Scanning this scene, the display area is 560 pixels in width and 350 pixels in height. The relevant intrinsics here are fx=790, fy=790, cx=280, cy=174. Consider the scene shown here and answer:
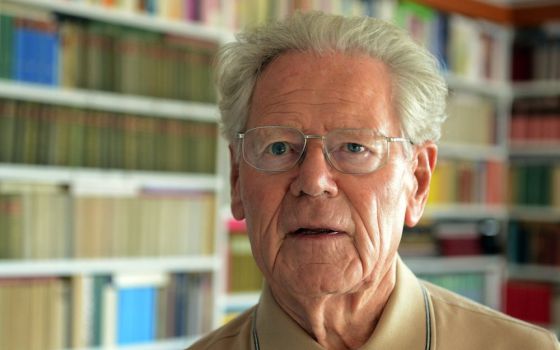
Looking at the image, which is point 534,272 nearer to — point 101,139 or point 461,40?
point 461,40

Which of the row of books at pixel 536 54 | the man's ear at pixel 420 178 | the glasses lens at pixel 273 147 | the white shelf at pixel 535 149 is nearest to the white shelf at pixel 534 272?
the white shelf at pixel 535 149

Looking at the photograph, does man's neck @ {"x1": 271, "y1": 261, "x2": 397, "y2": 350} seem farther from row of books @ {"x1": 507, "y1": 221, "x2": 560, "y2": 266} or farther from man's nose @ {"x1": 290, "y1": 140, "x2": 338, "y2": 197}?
row of books @ {"x1": 507, "y1": 221, "x2": 560, "y2": 266}

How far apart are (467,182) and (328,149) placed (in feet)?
12.6

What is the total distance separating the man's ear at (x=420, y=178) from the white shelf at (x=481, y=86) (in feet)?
11.0

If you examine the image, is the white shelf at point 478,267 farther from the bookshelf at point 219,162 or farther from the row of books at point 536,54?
the row of books at point 536,54

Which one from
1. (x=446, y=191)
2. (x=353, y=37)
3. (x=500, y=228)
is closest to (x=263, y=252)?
(x=353, y=37)

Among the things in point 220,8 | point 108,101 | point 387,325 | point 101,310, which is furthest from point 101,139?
point 387,325

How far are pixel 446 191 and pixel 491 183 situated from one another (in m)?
0.38

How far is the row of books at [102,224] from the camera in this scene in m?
3.01

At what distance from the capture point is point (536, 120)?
501cm

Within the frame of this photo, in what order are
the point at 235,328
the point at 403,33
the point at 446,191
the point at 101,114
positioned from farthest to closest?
the point at 446,191, the point at 101,114, the point at 235,328, the point at 403,33

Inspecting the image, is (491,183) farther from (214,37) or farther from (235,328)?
(235,328)

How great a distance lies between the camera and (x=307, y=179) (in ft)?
3.82

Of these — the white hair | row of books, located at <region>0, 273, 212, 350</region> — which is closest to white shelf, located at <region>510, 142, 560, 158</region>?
row of books, located at <region>0, 273, 212, 350</region>
